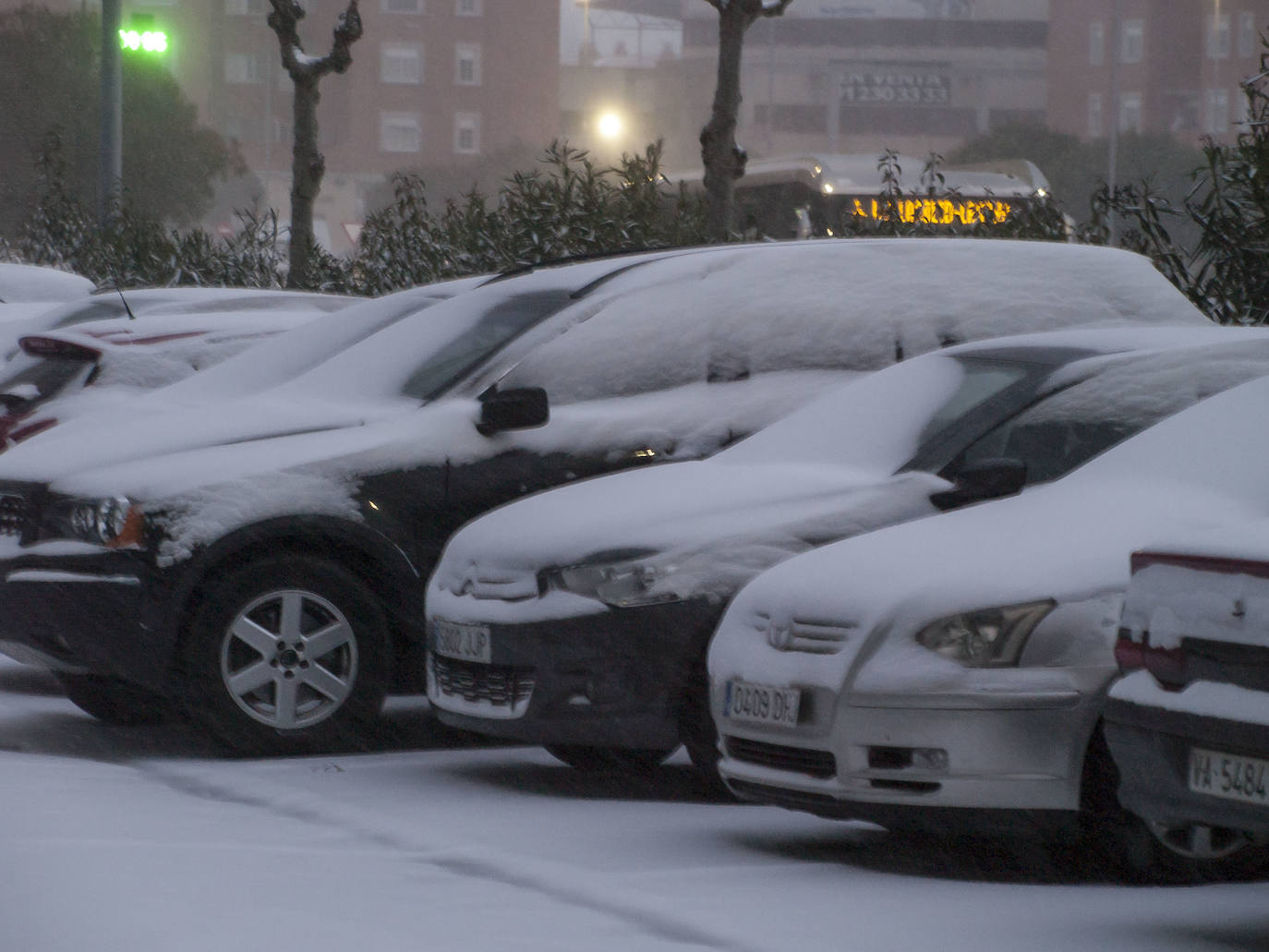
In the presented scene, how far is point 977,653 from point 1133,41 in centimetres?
11654

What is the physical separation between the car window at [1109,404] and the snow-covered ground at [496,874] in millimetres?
1195

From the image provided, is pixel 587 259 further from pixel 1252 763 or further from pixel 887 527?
pixel 1252 763

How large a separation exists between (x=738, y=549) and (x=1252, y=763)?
2462 mm

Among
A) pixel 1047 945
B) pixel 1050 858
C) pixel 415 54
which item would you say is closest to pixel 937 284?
pixel 1050 858

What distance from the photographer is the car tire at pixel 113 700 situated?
9.30 m

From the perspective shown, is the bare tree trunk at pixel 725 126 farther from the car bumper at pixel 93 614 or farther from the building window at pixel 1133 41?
the building window at pixel 1133 41

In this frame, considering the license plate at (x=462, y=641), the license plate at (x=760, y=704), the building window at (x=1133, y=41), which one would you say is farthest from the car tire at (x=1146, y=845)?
the building window at (x=1133, y=41)

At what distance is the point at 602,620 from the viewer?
717cm

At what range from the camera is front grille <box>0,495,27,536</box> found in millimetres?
8711

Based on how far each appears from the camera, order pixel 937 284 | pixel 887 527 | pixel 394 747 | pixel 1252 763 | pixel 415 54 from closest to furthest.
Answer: pixel 1252 763, pixel 887 527, pixel 394 747, pixel 937 284, pixel 415 54

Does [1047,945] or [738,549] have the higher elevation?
[738,549]

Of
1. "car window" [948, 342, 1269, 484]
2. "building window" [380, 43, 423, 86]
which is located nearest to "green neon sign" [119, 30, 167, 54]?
"car window" [948, 342, 1269, 484]

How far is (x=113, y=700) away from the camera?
9344 millimetres

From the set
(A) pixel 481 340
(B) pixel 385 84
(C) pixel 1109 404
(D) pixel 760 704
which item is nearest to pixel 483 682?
(D) pixel 760 704
